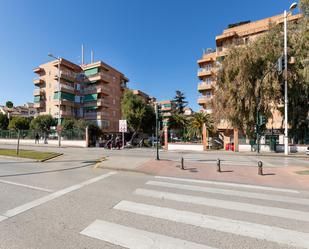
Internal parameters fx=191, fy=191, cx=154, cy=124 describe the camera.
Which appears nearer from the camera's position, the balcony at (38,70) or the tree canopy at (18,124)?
the tree canopy at (18,124)

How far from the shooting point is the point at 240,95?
2045 centimetres

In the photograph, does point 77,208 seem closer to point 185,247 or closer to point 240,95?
point 185,247

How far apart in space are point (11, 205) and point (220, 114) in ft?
67.1

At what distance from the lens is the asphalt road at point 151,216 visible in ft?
10.8

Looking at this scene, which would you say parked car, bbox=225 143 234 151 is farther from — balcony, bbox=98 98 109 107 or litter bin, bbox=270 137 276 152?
balcony, bbox=98 98 109 107

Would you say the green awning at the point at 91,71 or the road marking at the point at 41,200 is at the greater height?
the green awning at the point at 91,71

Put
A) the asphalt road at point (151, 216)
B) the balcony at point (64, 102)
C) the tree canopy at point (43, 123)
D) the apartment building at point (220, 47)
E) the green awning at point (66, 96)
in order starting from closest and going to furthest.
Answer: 1. the asphalt road at point (151, 216)
2. the apartment building at point (220, 47)
3. the tree canopy at point (43, 123)
4. the balcony at point (64, 102)
5. the green awning at point (66, 96)

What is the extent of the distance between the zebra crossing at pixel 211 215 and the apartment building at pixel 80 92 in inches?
1556

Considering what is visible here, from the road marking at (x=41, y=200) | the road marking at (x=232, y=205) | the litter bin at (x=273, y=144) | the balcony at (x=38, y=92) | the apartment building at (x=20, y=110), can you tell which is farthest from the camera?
the apartment building at (x=20, y=110)

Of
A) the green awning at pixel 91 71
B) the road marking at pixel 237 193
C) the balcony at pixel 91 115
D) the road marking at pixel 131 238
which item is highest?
the green awning at pixel 91 71

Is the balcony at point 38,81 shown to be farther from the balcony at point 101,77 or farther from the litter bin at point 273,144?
the litter bin at point 273,144

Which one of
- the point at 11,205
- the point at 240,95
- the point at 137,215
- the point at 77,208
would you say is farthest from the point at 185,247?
the point at 240,95

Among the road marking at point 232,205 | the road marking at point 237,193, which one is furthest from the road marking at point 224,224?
the road marking at point 237,193

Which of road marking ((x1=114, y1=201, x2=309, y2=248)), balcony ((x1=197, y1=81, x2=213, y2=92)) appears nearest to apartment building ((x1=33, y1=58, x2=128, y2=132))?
balcony ((x1=197, y1=81, x2=213, y2=92))
